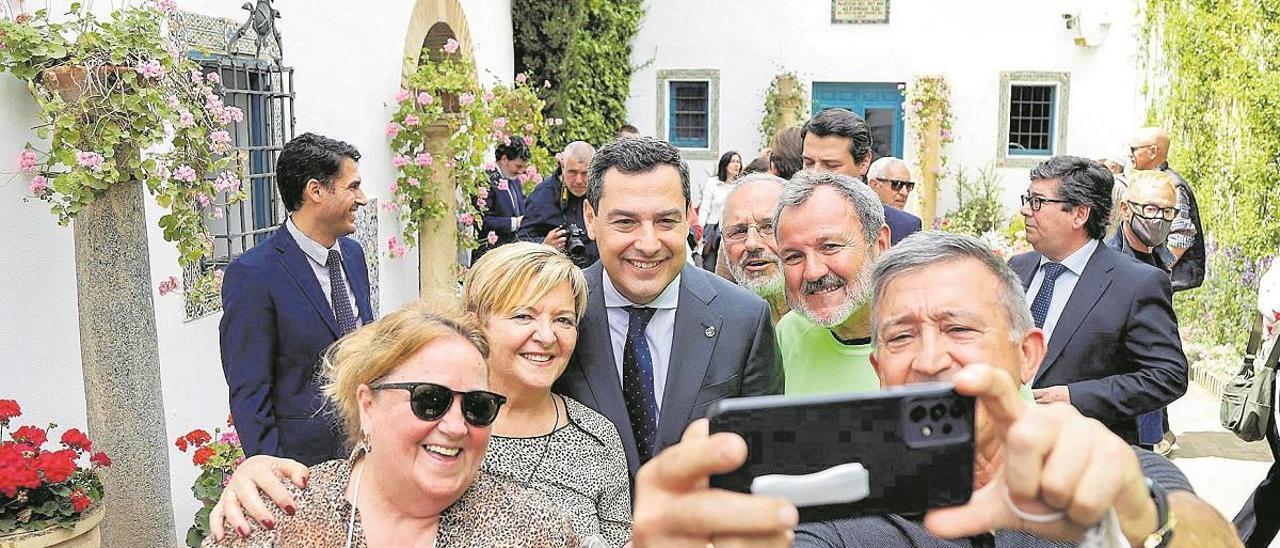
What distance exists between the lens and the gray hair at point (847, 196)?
3166mm

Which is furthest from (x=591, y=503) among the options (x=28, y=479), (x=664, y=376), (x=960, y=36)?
(x=960, y=36)

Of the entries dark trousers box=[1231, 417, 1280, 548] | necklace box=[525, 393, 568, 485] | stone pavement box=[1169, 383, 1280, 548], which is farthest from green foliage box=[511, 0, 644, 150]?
necklace box=[525, 393, 568, 485]

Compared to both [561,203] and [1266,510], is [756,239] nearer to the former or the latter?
[1266,510]

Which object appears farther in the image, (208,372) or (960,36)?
(960,36)

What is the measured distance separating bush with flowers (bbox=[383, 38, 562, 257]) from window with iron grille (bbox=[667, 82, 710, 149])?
9632mm

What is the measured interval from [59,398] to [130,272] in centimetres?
58

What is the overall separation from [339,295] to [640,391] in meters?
1.67

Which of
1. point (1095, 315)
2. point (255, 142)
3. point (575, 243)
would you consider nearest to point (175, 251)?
point (255, 142)

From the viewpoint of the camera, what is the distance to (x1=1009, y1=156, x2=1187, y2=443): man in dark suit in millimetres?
3891

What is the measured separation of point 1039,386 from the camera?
13.3ft

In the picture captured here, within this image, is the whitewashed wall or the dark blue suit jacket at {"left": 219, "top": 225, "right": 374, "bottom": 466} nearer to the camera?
the dark blue suit jacket at {"left": 219, "top": 225, "right": 374, "bottom": 466}

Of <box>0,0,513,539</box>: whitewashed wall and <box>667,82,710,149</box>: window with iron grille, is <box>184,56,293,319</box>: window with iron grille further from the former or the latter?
<box>667,82,710,149</box>: window with iron grille

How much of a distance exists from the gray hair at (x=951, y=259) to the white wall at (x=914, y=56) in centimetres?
1643

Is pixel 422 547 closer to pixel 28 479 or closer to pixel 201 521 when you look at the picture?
pixel 28 479
